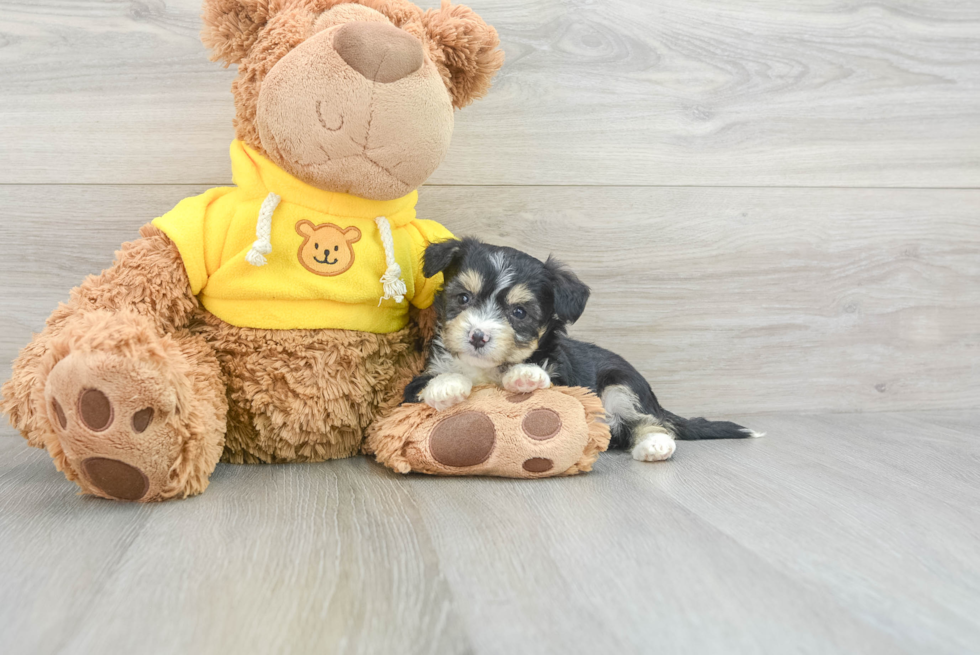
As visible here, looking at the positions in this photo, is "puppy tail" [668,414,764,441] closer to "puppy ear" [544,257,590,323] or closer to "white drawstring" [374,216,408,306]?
"puppy ear" [544,257,590,323]

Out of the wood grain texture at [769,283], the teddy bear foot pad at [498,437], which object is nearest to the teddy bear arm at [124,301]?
the teddy bear foot pad at [498,437]

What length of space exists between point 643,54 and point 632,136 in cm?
24

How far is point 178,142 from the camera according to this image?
6.59ft

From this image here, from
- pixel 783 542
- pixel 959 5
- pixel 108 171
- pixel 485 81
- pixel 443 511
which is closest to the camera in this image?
pixel 783 542

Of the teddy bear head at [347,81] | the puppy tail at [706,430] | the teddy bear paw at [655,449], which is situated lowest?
the puppy tail at [706,430]

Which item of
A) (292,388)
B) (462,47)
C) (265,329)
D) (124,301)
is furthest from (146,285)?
(462,47)

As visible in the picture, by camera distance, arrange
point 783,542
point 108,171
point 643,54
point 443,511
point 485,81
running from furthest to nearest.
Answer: point 643,54, point 108,171, point 485,81, point 443,511, point 783,542

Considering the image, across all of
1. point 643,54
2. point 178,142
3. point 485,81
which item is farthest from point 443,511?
point 643,54

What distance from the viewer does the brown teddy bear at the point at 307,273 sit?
140cm

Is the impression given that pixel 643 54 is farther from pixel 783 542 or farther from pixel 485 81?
pixel 783 542

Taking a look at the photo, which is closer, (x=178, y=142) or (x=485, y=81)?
(x=485, y=81)

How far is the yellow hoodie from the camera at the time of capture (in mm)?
1555

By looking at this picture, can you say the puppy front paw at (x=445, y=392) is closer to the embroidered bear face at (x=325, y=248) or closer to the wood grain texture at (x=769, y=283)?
the embroidered bear face at (x=325, y=248)

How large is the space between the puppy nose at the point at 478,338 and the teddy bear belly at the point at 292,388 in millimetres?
274
